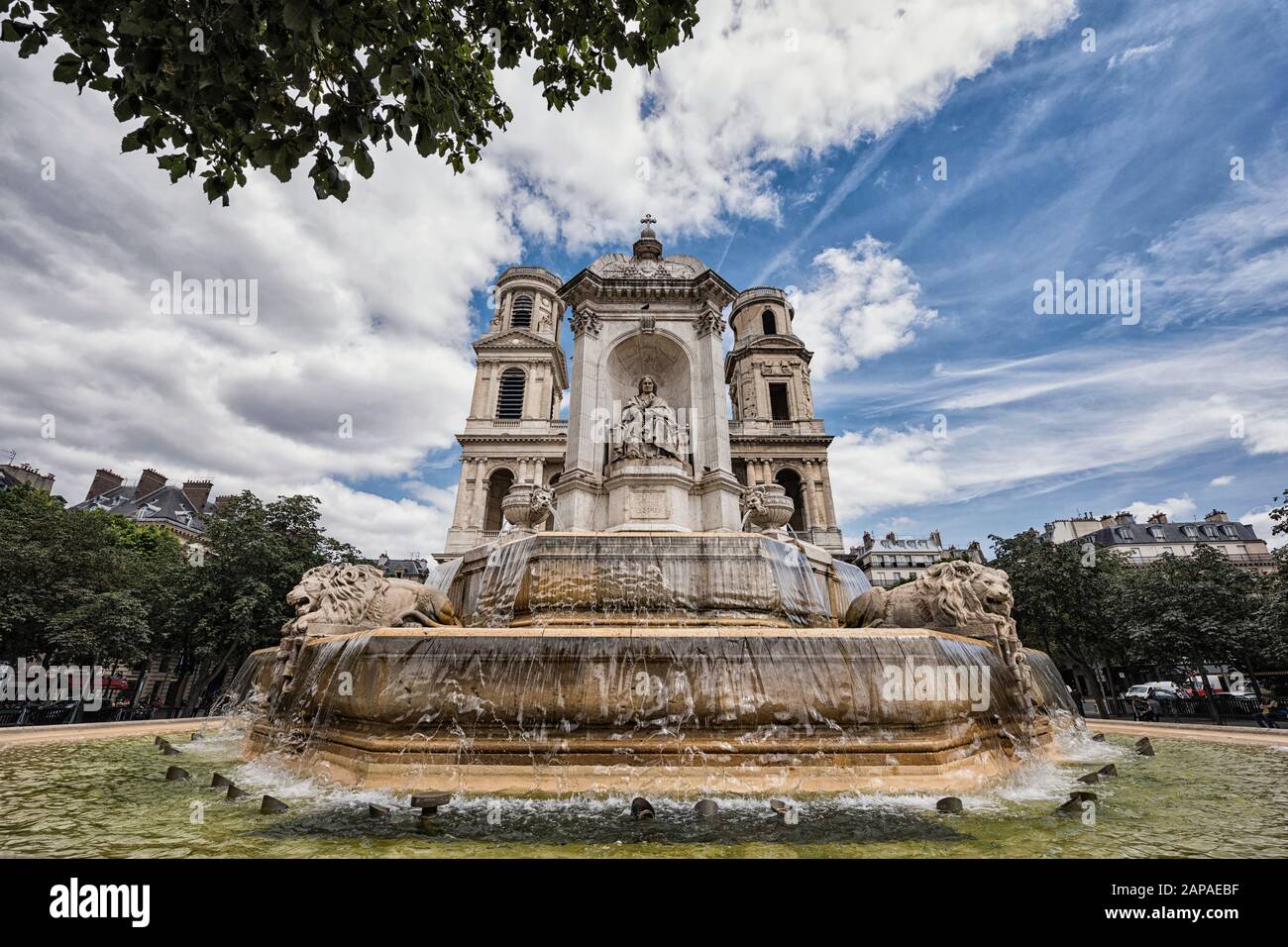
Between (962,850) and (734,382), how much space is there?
56587 millimetres

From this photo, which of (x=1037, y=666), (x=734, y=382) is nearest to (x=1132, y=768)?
(x=1037, y=666)

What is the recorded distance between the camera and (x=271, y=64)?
4098mm

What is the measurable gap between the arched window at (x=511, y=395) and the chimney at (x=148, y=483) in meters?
39.4

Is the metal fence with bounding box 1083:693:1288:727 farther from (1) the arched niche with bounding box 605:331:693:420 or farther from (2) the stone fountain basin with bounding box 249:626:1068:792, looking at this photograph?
(2) the stone fountain basin with bounding box 249:626:1068:792

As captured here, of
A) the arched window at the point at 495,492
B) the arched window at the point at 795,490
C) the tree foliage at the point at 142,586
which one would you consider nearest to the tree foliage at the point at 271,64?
the tree foliage at the point at 142,586

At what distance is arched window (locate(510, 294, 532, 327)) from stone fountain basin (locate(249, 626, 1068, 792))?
55238 millimetres

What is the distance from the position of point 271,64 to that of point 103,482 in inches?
3082

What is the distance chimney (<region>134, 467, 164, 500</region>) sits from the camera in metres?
59.1

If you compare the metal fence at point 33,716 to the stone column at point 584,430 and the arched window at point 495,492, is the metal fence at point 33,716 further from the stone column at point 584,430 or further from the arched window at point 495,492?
the arched window at point 495,492

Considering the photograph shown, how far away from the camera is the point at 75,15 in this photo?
3592 millimetres

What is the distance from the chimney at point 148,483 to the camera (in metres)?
59.1
